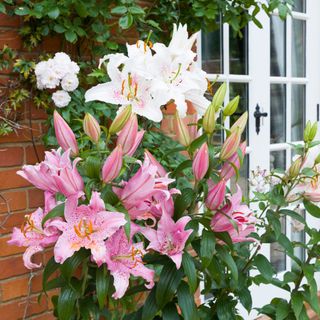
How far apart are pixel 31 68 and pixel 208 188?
87cm

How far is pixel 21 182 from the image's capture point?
1.81m

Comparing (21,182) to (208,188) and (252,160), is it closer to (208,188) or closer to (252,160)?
(208,188)

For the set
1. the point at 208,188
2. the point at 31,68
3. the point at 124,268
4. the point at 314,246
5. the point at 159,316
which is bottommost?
the point at 159,316

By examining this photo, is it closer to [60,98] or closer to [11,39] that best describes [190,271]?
[60,98]

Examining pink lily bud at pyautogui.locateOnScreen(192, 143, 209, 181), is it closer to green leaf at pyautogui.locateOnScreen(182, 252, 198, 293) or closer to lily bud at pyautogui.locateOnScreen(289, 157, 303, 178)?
green leaf at pyautogui.locateOnScreen(182, 252, 198, 293)

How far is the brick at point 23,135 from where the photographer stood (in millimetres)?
1771

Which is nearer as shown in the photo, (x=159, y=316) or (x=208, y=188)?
(x=208, y=188)

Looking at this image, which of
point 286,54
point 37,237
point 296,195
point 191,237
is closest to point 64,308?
point 37,237

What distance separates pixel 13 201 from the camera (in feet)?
5.90

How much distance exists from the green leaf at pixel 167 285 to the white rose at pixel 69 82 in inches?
31.8

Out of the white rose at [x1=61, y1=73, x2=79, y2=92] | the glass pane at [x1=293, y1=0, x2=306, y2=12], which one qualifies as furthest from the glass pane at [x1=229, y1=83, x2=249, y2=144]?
the white rose at [x1=61, y1=73, x2=79, y2=92]

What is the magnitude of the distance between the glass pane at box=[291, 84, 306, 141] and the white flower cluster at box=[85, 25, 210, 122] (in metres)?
2.12

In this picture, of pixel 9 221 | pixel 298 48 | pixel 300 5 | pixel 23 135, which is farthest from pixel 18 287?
pixel 300 5

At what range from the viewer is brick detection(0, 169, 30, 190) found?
1.77 meters
